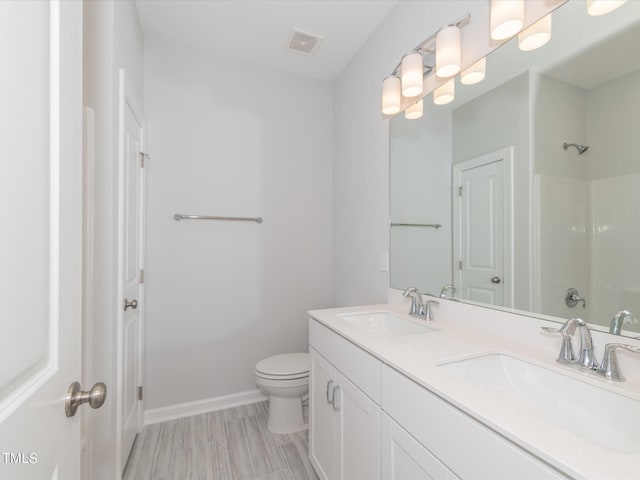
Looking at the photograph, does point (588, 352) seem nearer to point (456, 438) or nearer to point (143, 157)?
point (456, 438)

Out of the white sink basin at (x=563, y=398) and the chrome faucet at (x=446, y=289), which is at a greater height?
the chrome faucet at (x=446, y=289)

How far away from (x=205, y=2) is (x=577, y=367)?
235 centimetres

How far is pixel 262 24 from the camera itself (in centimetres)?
195

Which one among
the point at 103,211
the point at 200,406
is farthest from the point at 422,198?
the point at 200,406

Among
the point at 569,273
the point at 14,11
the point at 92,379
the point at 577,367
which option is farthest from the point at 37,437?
the point at 569,273

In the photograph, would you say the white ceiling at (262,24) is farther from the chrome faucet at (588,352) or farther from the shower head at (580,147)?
the chrome faucet at (588,352)

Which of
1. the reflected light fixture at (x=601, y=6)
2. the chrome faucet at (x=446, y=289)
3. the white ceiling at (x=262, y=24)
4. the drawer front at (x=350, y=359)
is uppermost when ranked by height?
the white ceiling at (x=262, y=24)

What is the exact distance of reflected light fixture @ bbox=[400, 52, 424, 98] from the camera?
1.55 m

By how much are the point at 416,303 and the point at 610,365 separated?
2.57 feet

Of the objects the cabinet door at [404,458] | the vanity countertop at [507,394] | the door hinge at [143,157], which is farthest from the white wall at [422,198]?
the door hinge at [143,157]

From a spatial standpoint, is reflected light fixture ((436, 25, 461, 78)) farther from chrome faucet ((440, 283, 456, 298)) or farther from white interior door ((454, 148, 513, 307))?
chrome faucet ((440, 283, 456, 298))

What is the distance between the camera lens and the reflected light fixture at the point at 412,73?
155 cm

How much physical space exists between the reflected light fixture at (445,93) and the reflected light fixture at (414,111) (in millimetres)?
101

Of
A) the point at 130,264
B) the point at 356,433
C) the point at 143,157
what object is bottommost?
the point at 356,433
